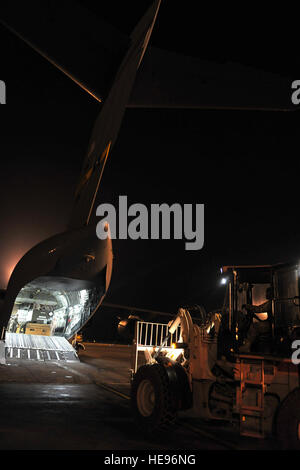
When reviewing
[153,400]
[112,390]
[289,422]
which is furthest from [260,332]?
[112,390]

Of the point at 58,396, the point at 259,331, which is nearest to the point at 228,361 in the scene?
the point at 259,331

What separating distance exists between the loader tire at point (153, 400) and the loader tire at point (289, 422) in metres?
1.51

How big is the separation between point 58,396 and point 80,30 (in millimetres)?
12410

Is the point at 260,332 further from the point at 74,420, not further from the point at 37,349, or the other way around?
the point at 37,349

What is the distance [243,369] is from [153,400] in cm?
156

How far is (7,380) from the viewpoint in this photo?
9336 millimetres

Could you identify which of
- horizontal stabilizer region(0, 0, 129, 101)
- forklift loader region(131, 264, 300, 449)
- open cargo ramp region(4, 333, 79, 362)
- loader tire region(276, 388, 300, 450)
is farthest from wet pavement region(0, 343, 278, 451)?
horizontal stabilizer region(0, 0, 129, 101)

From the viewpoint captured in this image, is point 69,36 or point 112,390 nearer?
point 112,390

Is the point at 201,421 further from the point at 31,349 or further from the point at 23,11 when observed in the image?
the point at 23,11

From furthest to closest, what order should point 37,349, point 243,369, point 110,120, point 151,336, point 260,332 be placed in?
point 110,120, point 37,349, point 151,336, point 260,332, point 243,369

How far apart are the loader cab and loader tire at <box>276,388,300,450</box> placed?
505 millimetres

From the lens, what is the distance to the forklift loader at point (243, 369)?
448 centimetres

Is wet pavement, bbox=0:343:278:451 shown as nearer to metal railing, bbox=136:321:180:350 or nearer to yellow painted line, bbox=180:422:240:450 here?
yellow painted line, bbox=180:422:240:450

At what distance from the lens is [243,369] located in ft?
15.9
